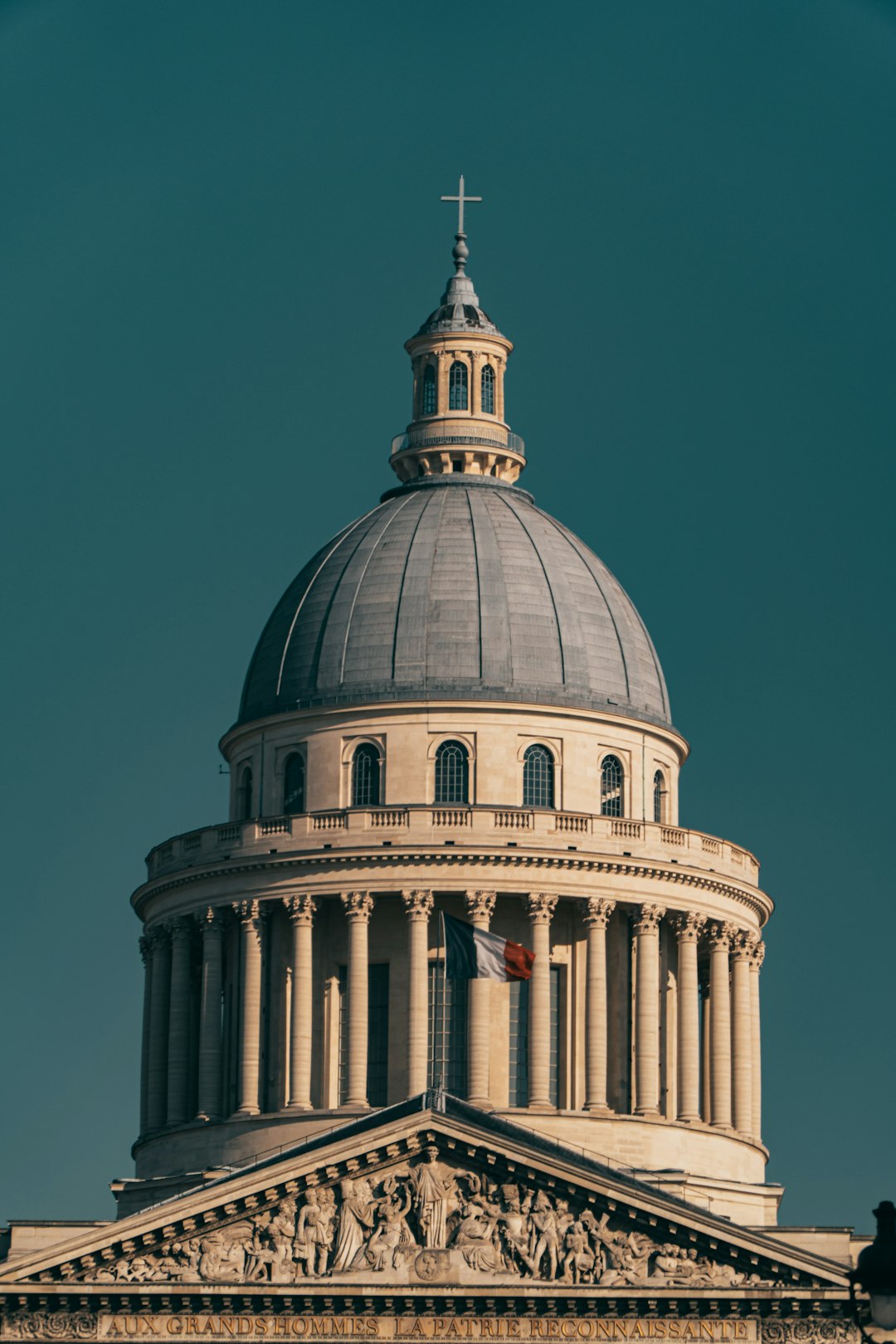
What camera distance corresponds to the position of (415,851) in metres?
94.8

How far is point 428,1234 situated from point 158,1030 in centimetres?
2640

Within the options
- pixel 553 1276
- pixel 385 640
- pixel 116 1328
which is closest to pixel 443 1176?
pixel 553 1276

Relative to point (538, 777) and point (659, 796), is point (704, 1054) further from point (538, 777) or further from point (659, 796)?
point (538, 777)

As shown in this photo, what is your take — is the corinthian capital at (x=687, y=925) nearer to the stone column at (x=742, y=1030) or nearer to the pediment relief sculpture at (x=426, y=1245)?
the stone column at (x=742, y=1030)

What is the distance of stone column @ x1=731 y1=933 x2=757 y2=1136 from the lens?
98.8 m

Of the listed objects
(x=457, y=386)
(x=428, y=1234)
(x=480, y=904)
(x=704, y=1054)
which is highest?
(x=457, y=386)

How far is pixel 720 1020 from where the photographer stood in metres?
99.3

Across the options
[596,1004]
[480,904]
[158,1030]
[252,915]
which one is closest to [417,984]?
[480,904]

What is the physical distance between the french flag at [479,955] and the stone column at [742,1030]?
1064 centimetres

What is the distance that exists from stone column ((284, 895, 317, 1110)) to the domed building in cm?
13

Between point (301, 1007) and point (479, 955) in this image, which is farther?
point (301, 1007)

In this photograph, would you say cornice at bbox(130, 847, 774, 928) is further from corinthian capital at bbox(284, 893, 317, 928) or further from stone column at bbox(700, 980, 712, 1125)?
stone column at bbox(700, 980, 712, 1125)

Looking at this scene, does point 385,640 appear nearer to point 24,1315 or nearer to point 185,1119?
point 185,1119

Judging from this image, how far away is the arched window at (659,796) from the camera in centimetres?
9988
